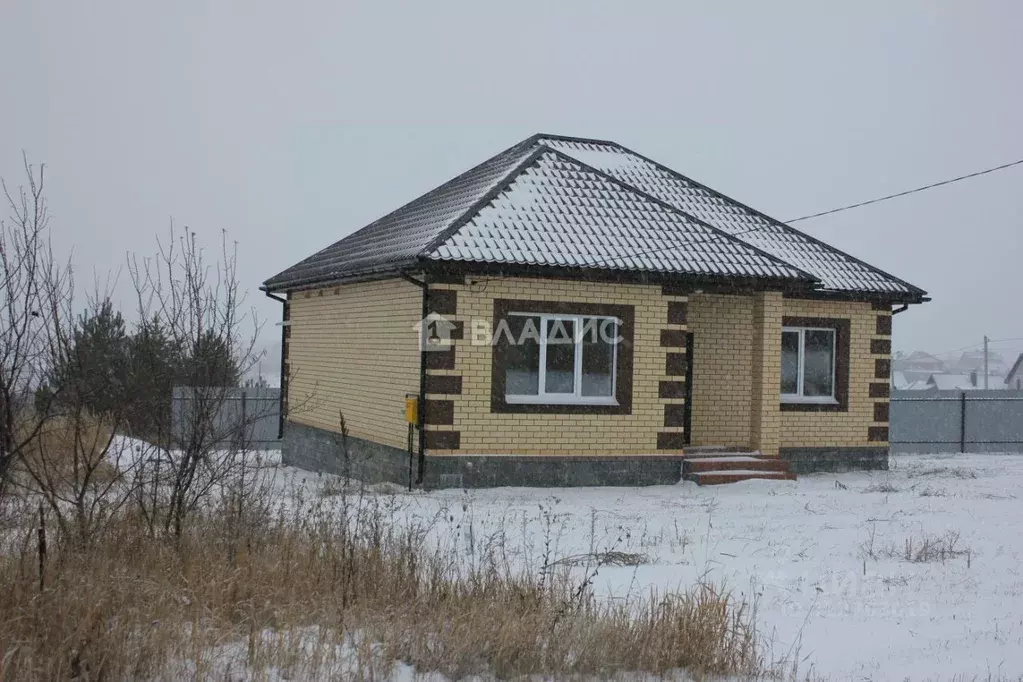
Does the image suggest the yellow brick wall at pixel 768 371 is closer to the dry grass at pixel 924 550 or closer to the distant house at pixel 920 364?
the dry grass at pixel 924 550

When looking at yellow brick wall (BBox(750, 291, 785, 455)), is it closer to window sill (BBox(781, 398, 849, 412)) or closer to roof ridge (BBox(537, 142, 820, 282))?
roof ridge (BBox(537, 142, 820, 282))

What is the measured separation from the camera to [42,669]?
4.74 meters

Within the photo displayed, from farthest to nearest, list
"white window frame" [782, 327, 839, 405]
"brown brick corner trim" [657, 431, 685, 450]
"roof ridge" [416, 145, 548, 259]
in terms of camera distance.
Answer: "white window frame" [782, 327, 839, 405] < "brown brick corner trim" [657, 431, 685, 450] < "roof ridge" [416, 145, 548, 259]

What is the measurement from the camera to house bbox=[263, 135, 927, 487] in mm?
13570

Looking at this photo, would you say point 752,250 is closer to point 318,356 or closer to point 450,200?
point 450,200

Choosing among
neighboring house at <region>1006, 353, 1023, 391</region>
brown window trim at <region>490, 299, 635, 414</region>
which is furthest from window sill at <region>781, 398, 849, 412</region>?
neighboring house at <region>1006, 353, 1023, 391</region>

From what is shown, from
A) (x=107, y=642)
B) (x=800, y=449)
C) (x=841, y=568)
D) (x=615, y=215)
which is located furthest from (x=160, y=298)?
(x=800, y=449)

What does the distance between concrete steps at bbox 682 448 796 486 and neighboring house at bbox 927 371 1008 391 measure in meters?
41.3

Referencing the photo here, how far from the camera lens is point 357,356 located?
16000mm

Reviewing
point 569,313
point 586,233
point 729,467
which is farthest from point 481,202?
point 729,467

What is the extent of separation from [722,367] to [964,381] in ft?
259

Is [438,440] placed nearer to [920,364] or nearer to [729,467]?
[729,467]

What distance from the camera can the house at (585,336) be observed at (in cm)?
1357

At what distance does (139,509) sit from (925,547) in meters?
6.85
